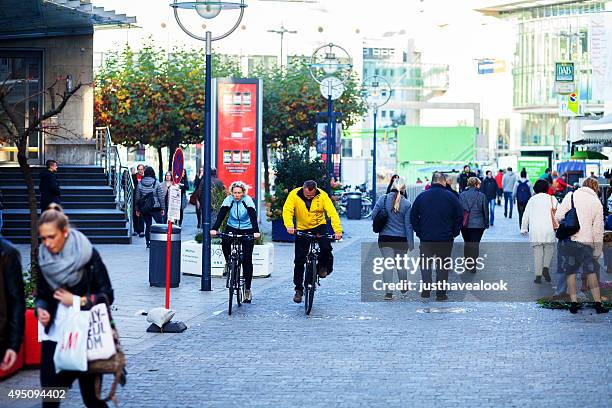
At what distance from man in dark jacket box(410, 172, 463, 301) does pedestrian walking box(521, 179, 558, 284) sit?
221cm

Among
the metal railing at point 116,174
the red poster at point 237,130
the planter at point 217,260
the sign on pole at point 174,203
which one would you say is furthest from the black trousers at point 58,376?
the red poster at point 237,130

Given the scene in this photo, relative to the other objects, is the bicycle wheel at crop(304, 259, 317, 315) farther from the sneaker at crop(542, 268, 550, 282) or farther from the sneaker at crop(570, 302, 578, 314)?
the sneaker at crop(542, 268, 550, 282)

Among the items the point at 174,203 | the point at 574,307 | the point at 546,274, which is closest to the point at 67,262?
the point at 174,203

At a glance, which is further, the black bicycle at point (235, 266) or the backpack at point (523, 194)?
the backpack at point (523, 194)

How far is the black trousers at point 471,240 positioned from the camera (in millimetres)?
20828

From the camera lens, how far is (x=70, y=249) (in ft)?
23.2

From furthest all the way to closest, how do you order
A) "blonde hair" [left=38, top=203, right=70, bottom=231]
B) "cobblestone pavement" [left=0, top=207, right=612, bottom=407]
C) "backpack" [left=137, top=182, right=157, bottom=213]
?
"backpack" [left=137, top=182, right=157, bottom=213], "cobblestone pavement" [left=0, top=207, right=612, bottom=407], "blonde hair" [left=38, top=203, right=70, bottom=231]

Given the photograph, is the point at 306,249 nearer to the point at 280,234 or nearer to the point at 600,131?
the point at 600,131

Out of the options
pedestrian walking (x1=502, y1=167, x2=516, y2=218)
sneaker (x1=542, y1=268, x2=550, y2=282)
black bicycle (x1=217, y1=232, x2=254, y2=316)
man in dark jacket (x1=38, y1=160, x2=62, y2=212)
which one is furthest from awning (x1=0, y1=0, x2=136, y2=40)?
pedestrian walking (x1=502, y1=167, x2=516, y2=218)

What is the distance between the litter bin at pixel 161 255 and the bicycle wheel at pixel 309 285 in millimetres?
2800

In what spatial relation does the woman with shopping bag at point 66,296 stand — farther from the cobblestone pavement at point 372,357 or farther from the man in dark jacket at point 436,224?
the man in dark jacket at point 436,224

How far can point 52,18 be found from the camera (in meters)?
27.8

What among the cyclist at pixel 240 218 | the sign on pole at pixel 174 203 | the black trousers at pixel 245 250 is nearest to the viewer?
the sign on pole at pixel 174 203

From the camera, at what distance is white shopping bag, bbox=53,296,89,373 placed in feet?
23.1
